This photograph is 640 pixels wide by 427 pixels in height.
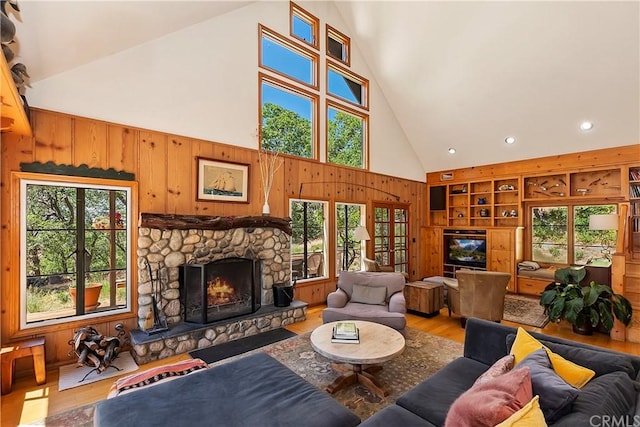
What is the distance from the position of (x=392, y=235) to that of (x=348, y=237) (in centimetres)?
144

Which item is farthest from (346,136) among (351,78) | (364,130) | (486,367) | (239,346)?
(486,367)

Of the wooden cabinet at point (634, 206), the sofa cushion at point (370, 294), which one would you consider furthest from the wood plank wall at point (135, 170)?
the wooden cabinet at point (634, 206)

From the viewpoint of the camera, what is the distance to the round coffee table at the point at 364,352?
2.48m

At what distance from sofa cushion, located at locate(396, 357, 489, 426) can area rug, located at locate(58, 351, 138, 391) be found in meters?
2.84

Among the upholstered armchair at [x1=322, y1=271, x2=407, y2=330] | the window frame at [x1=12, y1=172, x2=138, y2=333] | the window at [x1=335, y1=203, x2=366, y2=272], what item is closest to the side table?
the upholstered armchair at [x1=322, y1=271, x2=407, y2=330]

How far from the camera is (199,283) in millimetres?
3840

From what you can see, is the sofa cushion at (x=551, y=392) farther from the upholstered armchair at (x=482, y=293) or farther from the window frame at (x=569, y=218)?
the window frame at (x=569, y=218)

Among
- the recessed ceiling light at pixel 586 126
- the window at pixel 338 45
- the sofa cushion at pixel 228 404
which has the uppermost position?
the window at pixel 338 45

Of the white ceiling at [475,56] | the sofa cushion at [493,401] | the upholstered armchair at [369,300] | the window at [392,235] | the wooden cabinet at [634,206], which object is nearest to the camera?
the sofa cushion at [493,401]

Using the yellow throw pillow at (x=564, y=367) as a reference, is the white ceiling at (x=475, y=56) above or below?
above

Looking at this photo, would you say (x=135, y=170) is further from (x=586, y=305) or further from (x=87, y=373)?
(x=586, y=305)

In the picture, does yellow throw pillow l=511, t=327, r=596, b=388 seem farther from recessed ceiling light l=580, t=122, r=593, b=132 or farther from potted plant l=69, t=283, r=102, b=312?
recessed ceiling light l=580, t=122, r=593, b=132

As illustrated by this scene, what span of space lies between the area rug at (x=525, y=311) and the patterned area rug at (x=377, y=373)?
5.80ft

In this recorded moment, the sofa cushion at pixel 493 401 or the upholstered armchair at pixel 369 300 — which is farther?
the upholstered armchair at pixel 369 300
